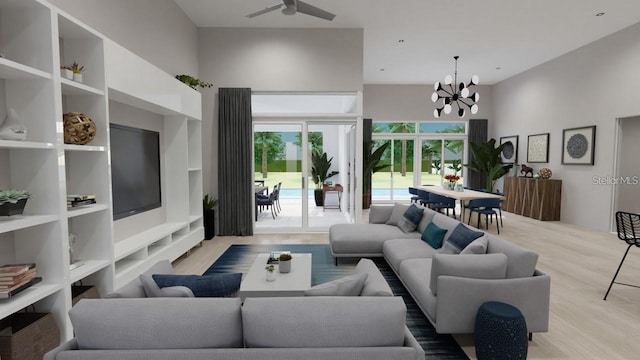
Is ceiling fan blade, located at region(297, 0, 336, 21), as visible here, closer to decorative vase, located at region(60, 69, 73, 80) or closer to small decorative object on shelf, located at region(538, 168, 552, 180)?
decorative vase, located at region(60, 69, 73, 80)

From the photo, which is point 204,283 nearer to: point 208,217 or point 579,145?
point 208,217

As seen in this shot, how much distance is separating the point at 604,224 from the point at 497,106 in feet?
14.4

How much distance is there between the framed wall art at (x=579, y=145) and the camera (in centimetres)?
632

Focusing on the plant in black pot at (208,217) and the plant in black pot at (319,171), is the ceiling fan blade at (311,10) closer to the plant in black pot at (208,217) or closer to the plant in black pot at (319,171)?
the plant in black pot at (319,171)

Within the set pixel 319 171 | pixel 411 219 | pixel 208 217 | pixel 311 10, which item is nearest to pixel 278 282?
pixel 411 219

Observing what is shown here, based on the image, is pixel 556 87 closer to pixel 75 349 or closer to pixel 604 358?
pixel 604 358

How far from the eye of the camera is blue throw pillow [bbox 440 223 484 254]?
10.1ft

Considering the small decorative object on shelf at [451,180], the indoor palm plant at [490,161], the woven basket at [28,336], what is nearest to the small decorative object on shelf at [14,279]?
the woven basket at [28,336]

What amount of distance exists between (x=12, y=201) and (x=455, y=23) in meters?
6.15

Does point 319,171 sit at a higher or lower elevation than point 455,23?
lower

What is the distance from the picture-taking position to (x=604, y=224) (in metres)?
6.14

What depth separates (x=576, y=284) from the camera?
364 centimetres

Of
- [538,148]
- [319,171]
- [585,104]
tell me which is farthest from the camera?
[538,148]

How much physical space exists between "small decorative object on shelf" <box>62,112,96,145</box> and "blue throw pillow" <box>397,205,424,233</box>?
370cm
